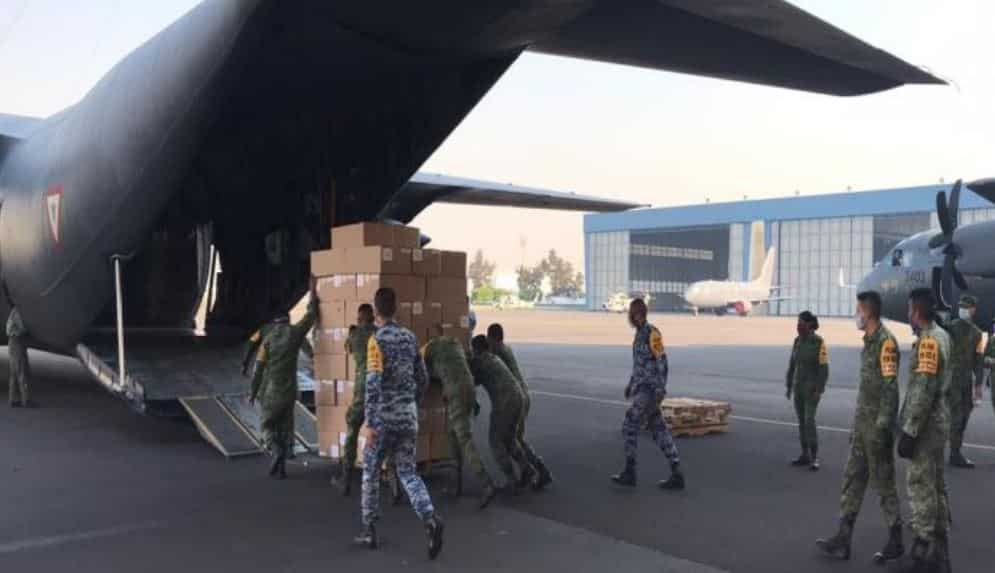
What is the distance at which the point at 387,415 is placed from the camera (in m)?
5.97

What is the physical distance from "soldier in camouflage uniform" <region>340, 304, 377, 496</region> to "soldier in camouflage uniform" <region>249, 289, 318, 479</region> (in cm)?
107

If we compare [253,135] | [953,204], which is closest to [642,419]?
[253,135]

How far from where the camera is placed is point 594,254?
286ft

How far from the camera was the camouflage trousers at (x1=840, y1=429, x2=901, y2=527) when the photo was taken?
570 cm

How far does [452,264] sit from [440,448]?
6.60ft

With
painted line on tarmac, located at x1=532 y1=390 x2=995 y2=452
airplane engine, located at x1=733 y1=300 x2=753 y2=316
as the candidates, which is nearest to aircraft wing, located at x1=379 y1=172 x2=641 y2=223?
painted line on tarmac, located at x1=532 y1=390 x2=995 y2=452

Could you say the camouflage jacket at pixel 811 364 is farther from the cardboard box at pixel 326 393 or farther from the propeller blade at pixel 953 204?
the propeller blade at pixel 953 204

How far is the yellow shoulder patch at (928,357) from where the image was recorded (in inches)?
216

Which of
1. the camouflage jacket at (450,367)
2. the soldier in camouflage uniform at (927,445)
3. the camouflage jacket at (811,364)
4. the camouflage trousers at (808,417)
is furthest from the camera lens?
the camouflage jacket at (811,364)

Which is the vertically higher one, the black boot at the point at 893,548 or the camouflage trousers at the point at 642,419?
the camouflage trousers at the point at 642,419

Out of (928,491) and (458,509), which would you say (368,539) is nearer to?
(458,509)

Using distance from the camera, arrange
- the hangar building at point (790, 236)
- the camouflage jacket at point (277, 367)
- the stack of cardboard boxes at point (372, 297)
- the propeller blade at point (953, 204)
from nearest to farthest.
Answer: the stack of cardboard boxes at point (372, 297), the camouflage jacket at point (277, 367), the propeller blade at point (953, 204), the hangar building at point (790, 236)

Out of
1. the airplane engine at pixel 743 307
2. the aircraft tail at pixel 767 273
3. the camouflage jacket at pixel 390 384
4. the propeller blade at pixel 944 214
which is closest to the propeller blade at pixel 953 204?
the propeller blade at pixel 944 214

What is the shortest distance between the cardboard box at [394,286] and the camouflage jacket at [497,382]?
3.32ft
